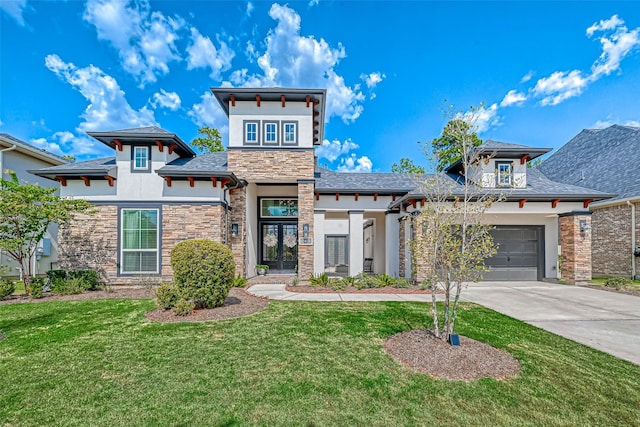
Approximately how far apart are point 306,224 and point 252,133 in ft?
13.8

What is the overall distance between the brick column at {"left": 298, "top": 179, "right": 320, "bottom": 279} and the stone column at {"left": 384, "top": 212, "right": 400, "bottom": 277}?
3.56 metres

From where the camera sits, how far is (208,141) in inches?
994

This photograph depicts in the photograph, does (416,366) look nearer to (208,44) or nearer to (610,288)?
(610,288)

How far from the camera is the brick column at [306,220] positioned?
444 inches

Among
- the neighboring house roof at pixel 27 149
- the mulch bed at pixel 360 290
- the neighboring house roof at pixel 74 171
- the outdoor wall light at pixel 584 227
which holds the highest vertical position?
the neighboring house roof at pixel 27 149

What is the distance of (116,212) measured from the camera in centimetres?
990

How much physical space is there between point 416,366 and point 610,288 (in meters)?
10.9

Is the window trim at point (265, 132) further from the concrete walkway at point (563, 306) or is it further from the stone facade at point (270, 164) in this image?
the concrete walkway at point (563, 306)

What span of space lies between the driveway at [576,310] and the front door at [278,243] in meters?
7.82

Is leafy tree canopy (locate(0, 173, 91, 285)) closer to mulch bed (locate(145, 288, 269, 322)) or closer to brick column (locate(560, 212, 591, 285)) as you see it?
mulch bed (locate(145, 288, 269, 322))

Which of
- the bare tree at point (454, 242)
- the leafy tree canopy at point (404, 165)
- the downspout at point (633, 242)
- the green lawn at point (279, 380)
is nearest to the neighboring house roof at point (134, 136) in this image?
the green lawn at point (279, 380)

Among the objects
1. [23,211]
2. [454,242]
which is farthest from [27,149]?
[454,242]

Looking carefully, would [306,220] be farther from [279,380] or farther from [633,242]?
[633,242]

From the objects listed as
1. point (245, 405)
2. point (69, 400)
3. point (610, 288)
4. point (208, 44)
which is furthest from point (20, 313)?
point (610, 288)
